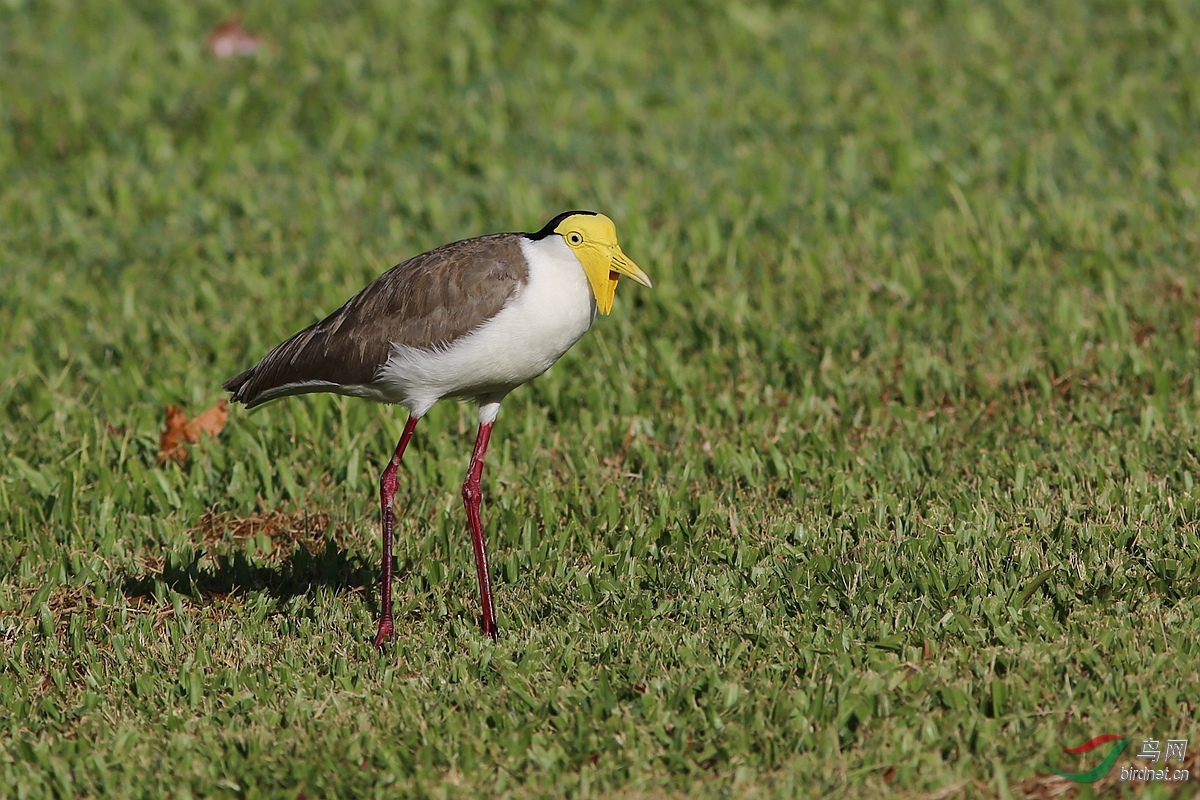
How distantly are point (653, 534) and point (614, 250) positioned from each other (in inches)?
49.2

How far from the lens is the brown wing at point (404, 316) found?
513 centimetres

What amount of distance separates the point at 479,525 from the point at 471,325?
32.2 inches

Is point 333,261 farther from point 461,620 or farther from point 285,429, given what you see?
point 461,620

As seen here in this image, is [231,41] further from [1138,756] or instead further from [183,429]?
[1138,756]

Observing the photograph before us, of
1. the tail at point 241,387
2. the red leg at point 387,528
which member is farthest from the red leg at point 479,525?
the tail at point 241,387

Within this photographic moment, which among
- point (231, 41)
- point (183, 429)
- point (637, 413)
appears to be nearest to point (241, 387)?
point (183, 429)

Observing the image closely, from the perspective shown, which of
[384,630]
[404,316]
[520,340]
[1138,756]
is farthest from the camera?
[404,316]

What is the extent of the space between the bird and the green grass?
736 mm

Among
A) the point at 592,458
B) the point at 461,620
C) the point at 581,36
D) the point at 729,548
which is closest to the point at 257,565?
the point at 461,620

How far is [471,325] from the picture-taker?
5098mm

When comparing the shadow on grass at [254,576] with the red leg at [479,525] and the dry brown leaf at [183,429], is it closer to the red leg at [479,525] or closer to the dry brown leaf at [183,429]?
the red leg at [479,525]

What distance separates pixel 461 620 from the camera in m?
5.28

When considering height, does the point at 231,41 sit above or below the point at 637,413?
above

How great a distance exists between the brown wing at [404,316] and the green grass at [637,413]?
2.87ft
